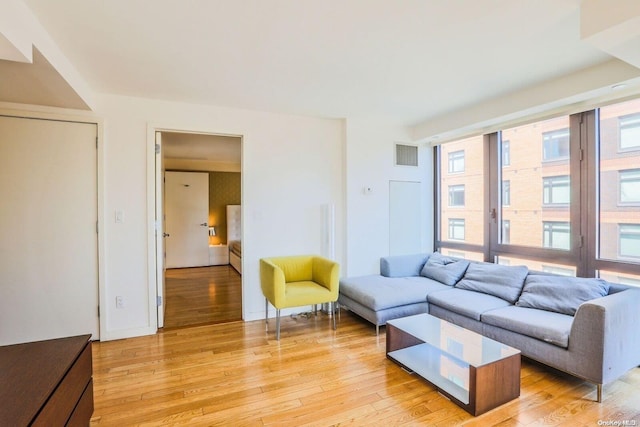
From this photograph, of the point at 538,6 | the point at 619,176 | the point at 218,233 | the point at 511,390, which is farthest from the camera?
the point at 218,233

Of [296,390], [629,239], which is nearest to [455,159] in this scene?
[629,239]

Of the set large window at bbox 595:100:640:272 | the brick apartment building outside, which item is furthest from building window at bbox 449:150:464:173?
large window at bbox 595:100:640:272

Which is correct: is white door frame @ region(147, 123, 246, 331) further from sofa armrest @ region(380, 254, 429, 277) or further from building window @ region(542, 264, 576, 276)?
building window @ region(542, 264, 576, 276)

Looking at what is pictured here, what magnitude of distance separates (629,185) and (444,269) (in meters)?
1.84

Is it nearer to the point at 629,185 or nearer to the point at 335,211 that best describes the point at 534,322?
the point at 629,185

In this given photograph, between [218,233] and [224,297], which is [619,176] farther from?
[218,233]

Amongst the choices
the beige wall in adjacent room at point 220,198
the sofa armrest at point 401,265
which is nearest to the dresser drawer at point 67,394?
the sofa armrest at point 401,265

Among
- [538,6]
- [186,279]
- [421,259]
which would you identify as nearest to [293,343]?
[421,259]

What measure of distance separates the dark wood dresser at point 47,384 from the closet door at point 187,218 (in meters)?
5.26

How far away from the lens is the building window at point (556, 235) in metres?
3.14

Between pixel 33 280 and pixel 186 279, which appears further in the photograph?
pixel 186 279

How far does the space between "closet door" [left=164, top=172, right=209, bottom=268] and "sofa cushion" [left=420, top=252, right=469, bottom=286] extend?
492 centimetres

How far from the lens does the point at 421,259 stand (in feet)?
13.8

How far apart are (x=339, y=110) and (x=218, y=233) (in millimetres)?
4950
